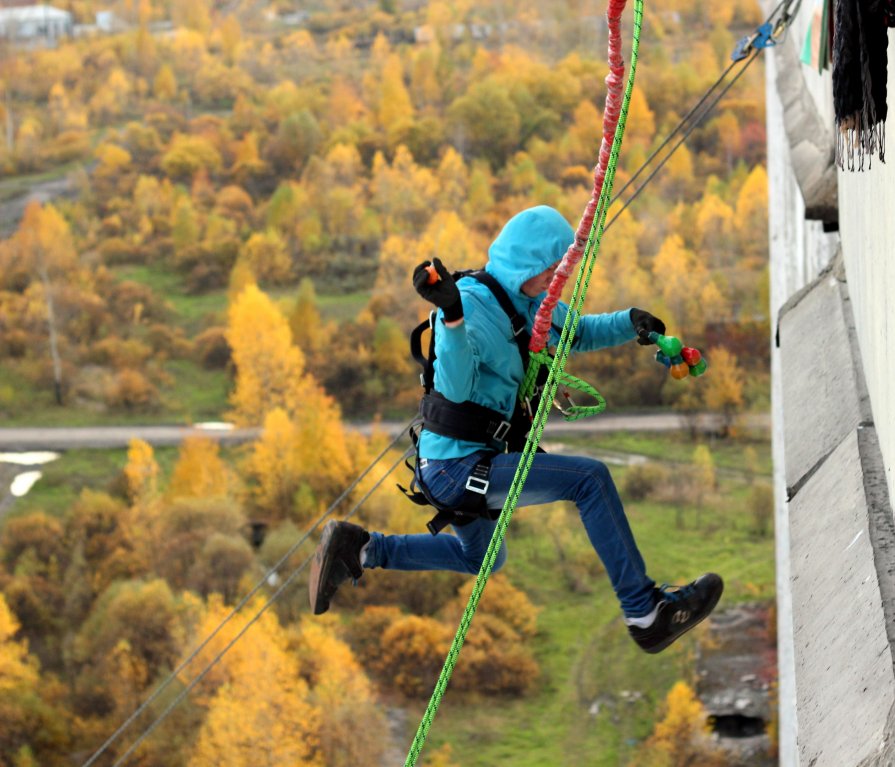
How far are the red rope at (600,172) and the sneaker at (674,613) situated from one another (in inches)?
35.5

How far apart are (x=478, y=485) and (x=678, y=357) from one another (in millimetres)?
750

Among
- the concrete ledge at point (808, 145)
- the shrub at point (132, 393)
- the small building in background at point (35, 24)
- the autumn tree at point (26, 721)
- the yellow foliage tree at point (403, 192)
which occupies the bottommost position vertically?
the autumn tree at point (26, 721)

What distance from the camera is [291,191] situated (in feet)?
138

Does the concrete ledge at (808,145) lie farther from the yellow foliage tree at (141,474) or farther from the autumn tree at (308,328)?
the autumn tree at (308,328)

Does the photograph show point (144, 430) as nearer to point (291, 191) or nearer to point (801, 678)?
point (291, 191)

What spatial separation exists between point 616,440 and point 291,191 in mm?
12950

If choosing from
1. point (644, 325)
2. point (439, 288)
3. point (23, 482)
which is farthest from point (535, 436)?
point (23, 482)

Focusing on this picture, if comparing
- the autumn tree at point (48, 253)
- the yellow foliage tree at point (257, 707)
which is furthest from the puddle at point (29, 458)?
the yellow foliage tree at point (257, 707)

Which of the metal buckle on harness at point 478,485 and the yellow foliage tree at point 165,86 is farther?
the yellow foliage tree at point 165,86

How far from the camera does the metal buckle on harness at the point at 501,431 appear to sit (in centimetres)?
483

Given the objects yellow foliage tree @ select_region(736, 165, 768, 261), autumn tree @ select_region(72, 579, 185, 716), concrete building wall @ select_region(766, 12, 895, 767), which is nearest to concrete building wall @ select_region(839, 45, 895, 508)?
concrete building wall @ select_region(766, 12, 895, 767)

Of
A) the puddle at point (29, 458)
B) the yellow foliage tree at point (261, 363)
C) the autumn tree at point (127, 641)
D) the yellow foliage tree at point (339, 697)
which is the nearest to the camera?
the yellow foliage tree at point (339, 697)

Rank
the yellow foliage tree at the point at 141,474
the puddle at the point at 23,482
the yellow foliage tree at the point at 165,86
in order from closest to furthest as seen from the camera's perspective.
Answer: the yellow foliage tree at the point at 141,474 → the puddle at the point at 23,482 → the yellow foliage tree at the point at 165,86

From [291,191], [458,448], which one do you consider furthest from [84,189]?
[458,448]
